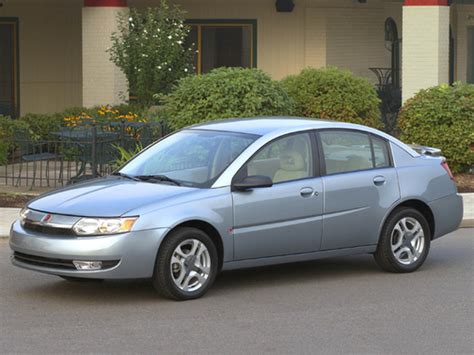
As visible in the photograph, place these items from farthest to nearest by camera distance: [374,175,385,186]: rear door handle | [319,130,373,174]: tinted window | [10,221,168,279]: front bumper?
1. [374,175,385,186]: rear door handle
2. [319,130,373,174]: tinted window
3. [10,221,168,279]: front bumper

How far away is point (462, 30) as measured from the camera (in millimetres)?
30938

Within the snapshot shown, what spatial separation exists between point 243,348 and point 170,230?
1.79 metres

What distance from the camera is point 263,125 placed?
35.9ft

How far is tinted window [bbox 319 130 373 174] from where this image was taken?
35.7ft

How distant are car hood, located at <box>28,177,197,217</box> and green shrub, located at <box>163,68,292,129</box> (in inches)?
266

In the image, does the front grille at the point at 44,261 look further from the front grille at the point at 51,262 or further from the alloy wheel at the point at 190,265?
the alloy wheel at the point at 190,265

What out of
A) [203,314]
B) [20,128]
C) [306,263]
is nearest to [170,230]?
[203,314]

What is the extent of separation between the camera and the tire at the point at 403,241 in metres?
11.0

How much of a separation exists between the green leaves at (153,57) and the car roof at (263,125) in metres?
11.5

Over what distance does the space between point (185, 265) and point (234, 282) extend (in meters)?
1.08

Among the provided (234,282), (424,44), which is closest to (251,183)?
(234,282)

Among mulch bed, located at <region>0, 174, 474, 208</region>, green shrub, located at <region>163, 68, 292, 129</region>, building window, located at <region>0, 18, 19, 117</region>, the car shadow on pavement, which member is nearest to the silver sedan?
the car shadow on pavement

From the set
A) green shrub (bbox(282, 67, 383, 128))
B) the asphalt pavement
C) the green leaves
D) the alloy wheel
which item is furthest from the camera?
the green leaves

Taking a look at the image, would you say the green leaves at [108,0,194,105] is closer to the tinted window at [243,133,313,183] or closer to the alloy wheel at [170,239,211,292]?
the tinted window at [243,133,313,183]
